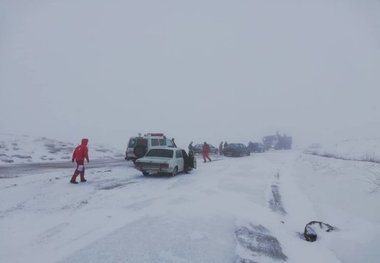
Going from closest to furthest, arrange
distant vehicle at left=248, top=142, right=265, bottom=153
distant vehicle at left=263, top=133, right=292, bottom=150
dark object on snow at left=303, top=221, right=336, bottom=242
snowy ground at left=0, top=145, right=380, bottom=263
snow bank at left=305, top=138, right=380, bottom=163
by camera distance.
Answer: snowy ground at left=0, top=145, right=380, bottom=263 < dark object on snow at left=303, top=221, right=336, bottom=242 < snow bank at left=305, top=138, right=380, bottom=163 < distant vehicle at left=248, top=142, right=265, bottom=153 < distant vehicle at left=263, top=133, right=292, bottom=150

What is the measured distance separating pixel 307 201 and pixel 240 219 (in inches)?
184

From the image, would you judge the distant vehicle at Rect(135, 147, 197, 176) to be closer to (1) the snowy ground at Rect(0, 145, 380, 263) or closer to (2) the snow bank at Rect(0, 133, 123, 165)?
(1) the snowy ground at Rect(0, 145, 380, 263)

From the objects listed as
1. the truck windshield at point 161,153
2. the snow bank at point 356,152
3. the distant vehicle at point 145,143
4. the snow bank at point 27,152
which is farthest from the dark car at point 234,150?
the truck windshield at point 161,153

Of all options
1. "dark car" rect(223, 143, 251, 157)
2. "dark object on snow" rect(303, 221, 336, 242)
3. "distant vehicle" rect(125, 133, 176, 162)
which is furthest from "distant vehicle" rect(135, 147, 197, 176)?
"dark car" rect(223, 143, 251, 157)

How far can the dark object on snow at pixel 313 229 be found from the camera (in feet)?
27.3

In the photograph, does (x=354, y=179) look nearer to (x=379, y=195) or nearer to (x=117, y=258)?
(x=379, y=195)

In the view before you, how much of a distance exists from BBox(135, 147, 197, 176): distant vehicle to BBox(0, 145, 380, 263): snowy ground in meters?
2.71

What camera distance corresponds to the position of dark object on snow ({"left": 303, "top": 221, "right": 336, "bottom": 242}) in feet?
27.3

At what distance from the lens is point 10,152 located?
31.2 metres

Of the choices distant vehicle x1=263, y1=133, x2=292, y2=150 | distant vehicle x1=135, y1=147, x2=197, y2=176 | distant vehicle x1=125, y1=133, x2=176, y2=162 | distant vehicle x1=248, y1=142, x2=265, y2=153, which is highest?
distant vehicle x1=263, y1=133, x2=292, y2=150

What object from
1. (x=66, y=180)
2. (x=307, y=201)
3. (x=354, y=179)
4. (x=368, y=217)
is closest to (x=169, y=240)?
(x=368, y=217)

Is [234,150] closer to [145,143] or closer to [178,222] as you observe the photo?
[145,143]

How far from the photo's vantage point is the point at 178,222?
8453 millimetres

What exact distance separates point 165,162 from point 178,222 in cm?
885
